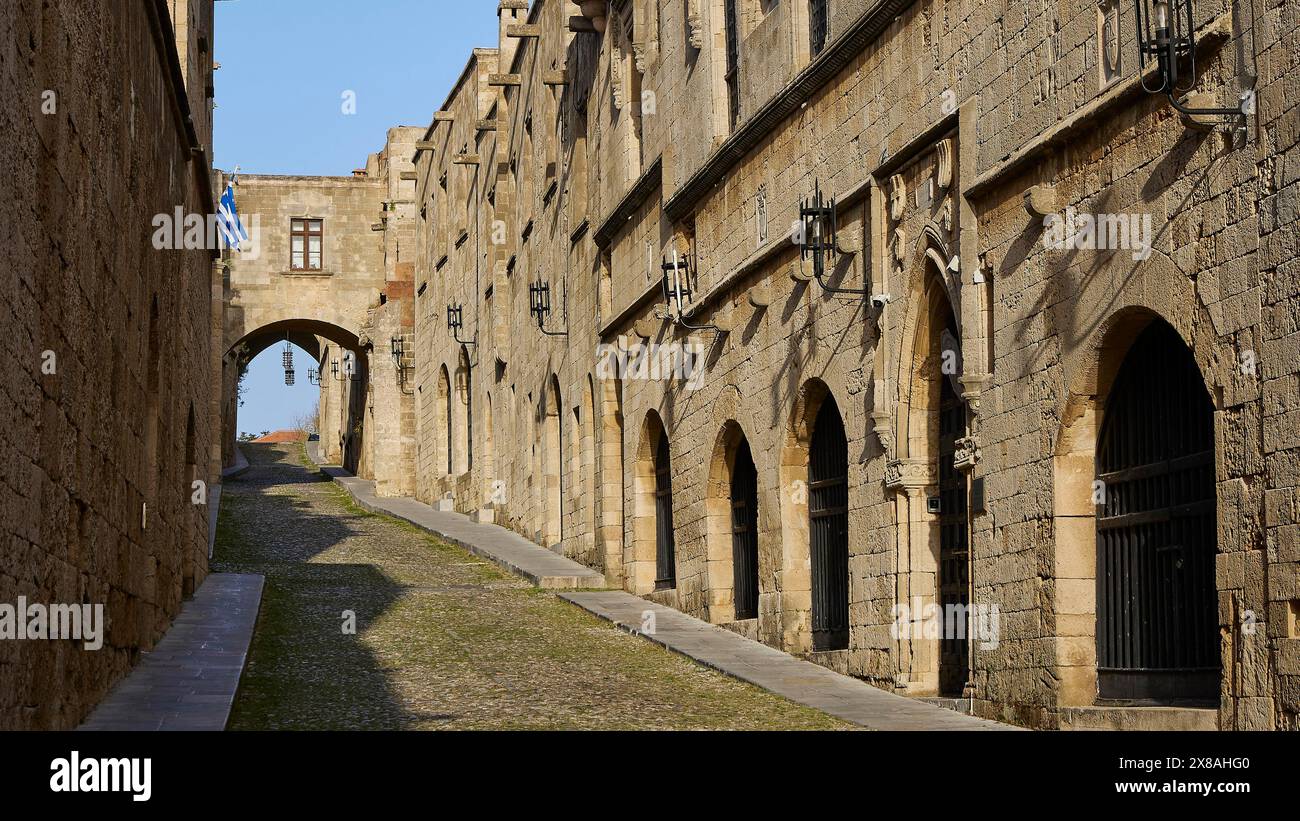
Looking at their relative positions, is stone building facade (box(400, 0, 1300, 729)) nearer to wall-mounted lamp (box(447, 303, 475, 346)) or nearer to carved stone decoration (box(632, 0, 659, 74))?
carved stone decoration (box(632, 0, 659, 74))

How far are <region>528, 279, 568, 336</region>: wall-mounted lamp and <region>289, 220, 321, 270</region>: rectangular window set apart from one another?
1547 cm

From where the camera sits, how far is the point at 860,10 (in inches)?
593

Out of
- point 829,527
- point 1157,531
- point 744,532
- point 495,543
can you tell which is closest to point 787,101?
point 829,527

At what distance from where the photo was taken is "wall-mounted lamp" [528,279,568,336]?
26.4 meters

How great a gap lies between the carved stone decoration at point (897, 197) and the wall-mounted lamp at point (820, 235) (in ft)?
2.64

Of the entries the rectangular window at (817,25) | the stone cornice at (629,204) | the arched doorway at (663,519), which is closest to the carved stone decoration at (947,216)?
the rectangular window at (817,25)

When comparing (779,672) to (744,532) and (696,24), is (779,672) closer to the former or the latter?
(744,532)

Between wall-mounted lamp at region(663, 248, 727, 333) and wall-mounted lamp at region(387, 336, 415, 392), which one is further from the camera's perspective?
wall-mounted lamp at region(387, 336, 415, 392)

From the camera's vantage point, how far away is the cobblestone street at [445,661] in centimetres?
1291

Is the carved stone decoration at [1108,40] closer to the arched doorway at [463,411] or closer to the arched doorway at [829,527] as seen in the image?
the arched doorway at [829,527]

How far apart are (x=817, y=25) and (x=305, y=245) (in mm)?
29015

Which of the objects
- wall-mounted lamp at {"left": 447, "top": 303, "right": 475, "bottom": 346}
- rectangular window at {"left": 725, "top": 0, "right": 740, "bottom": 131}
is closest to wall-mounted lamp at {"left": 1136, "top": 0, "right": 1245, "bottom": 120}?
rectangular window at {"left": 725, "top": 0, "right": 740, "bottom": 131}

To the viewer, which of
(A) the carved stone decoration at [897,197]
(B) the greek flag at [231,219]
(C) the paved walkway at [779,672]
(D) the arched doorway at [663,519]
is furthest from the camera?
(B) the greek flag at [231,219]

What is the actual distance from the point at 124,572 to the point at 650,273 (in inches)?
400
